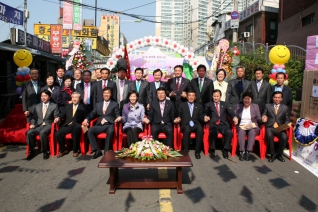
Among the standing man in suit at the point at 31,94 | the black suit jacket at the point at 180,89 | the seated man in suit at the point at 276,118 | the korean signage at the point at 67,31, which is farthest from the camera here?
the korean signage at the point at 67,31

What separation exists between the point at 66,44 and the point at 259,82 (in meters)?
27.2

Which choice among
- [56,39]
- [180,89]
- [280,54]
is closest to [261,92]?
[180,89]

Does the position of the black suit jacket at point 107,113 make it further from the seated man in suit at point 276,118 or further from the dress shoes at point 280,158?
the dress shoes at point 280,158

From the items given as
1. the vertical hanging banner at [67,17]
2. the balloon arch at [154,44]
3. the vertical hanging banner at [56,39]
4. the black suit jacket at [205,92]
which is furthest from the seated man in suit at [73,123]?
the vertical hanging banner at [56,39]

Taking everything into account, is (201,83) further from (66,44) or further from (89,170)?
(66,44)

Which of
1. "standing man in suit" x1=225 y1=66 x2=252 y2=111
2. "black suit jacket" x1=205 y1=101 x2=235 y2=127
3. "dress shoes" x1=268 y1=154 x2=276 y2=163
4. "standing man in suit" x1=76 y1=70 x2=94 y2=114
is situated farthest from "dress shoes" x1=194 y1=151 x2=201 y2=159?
"standing man in suit" x1=76 y1=70 x2=94 y2=114

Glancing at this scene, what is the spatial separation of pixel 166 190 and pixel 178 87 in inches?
129

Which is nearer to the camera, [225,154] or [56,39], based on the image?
[225,154]

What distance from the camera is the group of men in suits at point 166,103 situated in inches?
234

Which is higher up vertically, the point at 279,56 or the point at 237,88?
the point at 279,56

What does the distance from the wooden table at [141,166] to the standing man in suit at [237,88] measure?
2.78m

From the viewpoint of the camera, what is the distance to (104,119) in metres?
6.16

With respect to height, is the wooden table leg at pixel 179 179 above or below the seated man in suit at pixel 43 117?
A: below

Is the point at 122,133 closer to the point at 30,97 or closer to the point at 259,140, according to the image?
the point at 30,97
